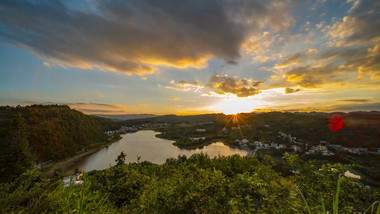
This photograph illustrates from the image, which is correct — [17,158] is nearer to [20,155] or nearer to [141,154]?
[20,155]

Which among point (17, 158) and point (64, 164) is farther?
point (64, 164)

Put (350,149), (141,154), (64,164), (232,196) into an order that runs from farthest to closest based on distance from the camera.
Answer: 1. (141,154)
2. (64,164)
3. (350,149)
4. (232,196)

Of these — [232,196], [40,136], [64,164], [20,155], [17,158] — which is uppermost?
[232,196]

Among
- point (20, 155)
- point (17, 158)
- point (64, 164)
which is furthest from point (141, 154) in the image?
point (17, 158)

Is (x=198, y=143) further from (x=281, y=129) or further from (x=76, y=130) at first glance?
(x=76, y=130)

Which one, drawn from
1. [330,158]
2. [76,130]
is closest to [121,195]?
[330,158]

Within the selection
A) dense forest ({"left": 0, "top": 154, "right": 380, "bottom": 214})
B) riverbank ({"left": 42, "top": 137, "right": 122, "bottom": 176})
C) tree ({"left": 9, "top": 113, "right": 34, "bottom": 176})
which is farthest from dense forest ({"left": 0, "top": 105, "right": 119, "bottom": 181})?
dense forest ({"left": 0, "top": 154, "right": 380, "bottom": 214})

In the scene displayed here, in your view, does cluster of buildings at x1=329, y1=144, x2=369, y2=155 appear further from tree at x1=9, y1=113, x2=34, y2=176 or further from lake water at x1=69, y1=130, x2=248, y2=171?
tree at x1=9, y1=113, x2=34, y2=176

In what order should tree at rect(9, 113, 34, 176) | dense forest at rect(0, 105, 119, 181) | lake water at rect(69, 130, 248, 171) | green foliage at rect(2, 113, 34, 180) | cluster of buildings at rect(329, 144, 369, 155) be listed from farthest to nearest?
lake water at rect(69, 130, 248, 171)
cluster of buildings at rect(329, 144, 369, 155)
dense forest at rect(0, 105, 119, 181)
tree at rect(9, 113, 34, 176)
green foliage at rect(2, 113, 34, 180)
